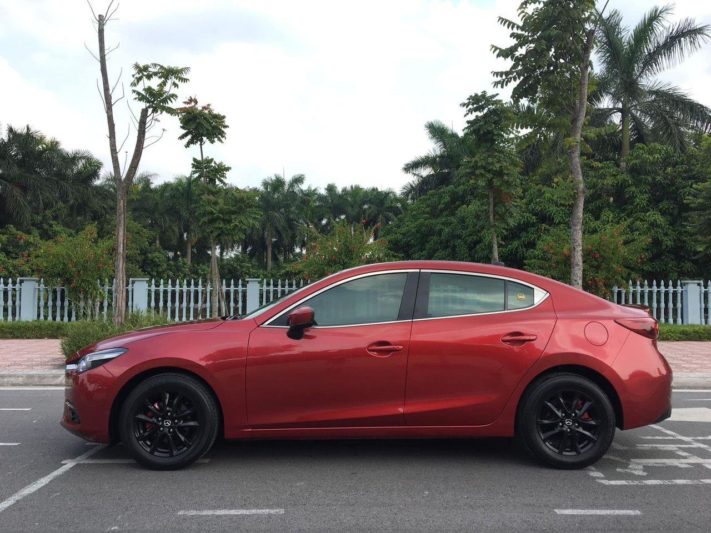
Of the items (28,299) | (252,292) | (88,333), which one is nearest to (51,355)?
(88,333)

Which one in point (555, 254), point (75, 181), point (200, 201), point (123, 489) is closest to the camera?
point (123, 489)

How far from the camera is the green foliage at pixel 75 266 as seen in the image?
16.3 m

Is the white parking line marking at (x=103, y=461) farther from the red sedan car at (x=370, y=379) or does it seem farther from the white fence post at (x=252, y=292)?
the white fence post at (x=252, y=292)

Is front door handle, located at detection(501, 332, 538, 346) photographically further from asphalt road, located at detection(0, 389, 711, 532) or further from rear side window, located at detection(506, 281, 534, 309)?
asphalt road, located at detection(0, 389, 711, 532)

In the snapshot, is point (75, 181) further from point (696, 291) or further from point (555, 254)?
point (696, 291)

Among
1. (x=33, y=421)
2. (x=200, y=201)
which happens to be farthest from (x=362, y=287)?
(x=200, y=201)

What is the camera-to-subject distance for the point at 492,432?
194 inches

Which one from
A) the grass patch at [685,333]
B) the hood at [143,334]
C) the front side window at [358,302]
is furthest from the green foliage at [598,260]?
the hood at [143,334]

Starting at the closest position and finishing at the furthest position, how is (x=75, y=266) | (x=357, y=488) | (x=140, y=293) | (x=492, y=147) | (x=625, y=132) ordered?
(x=357, y=488), (x=492, y=147), (x=75, y=266), (x=140, y=293), (x=625, y=132)

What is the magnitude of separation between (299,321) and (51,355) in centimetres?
888

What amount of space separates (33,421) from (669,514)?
5908mm

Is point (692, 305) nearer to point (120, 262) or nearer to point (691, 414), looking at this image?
point (691, 414)

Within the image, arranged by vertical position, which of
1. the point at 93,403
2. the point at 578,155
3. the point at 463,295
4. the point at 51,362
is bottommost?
the point at 51,362

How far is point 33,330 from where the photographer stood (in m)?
15.4
